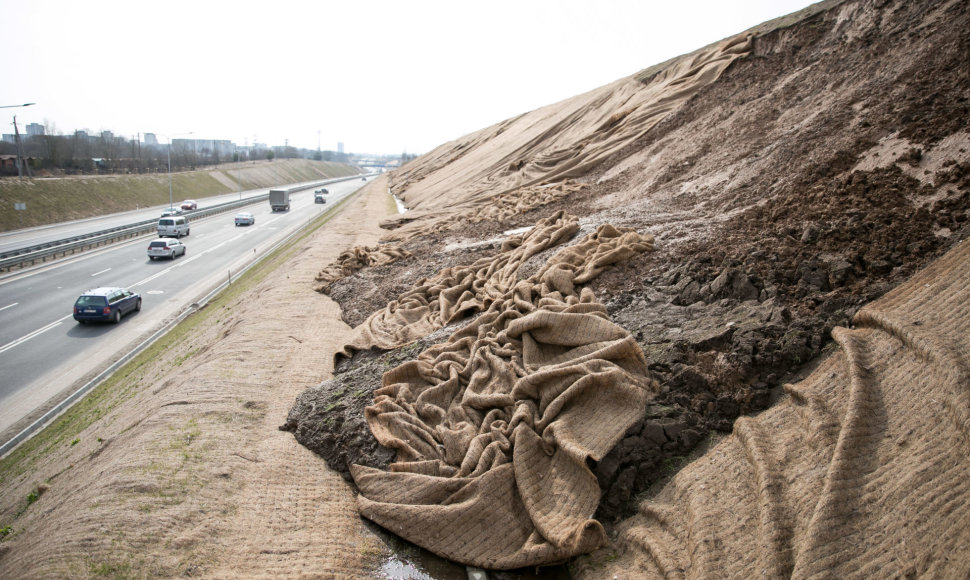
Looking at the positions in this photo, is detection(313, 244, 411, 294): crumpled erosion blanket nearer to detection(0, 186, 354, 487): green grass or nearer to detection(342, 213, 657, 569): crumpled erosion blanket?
detection(0, 186, 354, 487): green grass

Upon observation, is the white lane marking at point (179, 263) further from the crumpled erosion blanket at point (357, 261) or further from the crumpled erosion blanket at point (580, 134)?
the crumpled erosion blanket at point (357, 261)

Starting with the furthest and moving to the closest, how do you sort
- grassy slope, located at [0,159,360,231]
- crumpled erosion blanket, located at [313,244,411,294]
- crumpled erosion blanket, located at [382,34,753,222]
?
1. grassy slope, located at [0,159,360,231]
2. crumpled erosion blanket, located at [382,34,753,222]
3. crumpled erosion blanket, located at [313,244,411,294]

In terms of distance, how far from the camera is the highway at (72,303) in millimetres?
12477

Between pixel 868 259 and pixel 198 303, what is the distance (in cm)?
1824

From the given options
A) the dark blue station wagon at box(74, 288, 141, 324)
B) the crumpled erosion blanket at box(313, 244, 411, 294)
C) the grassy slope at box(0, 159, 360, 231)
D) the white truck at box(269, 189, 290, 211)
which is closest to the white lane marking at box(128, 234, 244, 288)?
the dark blue station wagon at box(74, 288, 141, 324)

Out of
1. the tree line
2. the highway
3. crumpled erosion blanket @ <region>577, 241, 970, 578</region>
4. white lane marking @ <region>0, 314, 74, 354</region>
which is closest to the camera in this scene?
crumpled erosion blanket @ <region>577, 241, 970, 578</region>

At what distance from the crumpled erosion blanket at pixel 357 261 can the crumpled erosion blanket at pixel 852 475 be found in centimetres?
1124

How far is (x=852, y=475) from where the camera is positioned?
407cm

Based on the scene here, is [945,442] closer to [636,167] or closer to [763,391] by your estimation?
[763,391]

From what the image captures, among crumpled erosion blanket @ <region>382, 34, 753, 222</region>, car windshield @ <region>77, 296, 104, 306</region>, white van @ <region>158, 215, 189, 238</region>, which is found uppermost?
crumpled erosion blanket @ <region>382, 34, 753, 222</region>

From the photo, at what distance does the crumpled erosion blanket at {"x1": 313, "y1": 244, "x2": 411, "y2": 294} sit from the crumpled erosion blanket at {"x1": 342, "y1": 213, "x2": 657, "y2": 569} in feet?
24.7

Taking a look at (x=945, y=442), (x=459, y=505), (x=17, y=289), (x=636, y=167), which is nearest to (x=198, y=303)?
(x=17, y=289)

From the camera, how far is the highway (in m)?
12.5

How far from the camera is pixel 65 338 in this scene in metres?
15.4
